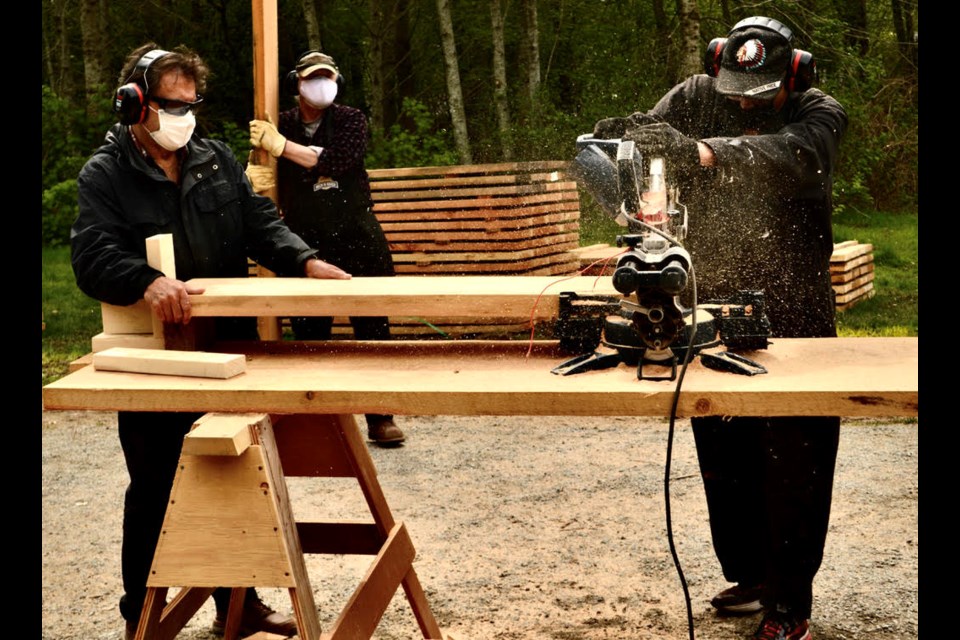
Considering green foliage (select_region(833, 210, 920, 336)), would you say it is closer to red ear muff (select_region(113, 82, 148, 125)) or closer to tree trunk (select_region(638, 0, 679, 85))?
tree trunk (select_region(638, 0, 679, 85))

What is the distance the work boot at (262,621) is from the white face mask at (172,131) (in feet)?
5.93

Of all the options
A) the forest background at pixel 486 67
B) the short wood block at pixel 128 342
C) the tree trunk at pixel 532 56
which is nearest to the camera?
the short wood block at pixel 128 342

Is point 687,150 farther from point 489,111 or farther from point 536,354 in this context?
point 489,111

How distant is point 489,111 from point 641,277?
1684 centimetres

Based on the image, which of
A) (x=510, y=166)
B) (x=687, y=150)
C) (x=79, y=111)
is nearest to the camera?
(x=687, y=150)

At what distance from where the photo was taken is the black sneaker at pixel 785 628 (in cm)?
365

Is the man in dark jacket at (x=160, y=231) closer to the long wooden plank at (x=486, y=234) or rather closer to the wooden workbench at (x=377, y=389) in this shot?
the wooden workbench at (x=377, y=389)

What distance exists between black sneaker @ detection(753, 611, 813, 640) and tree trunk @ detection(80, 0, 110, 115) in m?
15.9

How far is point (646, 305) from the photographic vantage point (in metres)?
2.93

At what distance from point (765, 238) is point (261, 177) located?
3.04m

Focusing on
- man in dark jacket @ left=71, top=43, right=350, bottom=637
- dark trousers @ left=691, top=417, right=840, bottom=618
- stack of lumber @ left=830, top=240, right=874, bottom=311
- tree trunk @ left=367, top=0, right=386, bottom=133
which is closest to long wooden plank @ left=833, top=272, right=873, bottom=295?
stack of lumber @ left=830, top=240, right=874, bottom=311

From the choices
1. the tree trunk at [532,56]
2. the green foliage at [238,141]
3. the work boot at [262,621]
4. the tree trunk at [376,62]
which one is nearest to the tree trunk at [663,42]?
the tree trunk at [532,56]

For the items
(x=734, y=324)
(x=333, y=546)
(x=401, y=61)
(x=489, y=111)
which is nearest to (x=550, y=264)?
(x=333, y=546)

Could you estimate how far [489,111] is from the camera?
19.3m
